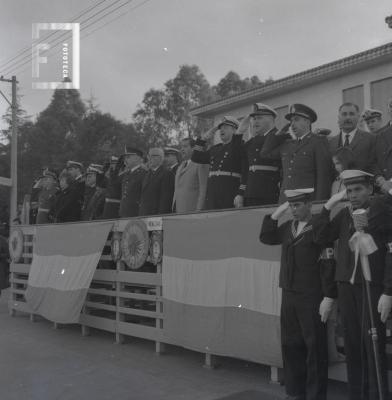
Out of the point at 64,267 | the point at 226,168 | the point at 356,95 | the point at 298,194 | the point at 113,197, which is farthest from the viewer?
the point at 356,95

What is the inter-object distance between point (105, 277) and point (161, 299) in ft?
4.55

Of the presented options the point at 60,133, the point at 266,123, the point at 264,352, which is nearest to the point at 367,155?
the point at 266,123

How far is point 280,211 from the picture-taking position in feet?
16.1

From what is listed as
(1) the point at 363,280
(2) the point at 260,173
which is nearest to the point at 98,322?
(2) the point at 260,173

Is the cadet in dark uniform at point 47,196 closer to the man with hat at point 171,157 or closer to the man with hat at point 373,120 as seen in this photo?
the man with hat at point 171,157

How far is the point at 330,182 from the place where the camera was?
17.8 ft

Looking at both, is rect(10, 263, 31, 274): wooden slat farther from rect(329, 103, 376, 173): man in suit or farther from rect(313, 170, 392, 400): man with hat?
rect(313, 170, 392, 400): man with hat

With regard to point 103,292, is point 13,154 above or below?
above

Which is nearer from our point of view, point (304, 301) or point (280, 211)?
point (304, 301)

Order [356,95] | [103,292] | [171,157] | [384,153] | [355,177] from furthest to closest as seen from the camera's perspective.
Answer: [356,95], [171,157], [103,292], [384,153], [355,177]

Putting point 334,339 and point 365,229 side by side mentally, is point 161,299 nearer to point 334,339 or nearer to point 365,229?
point 334,339

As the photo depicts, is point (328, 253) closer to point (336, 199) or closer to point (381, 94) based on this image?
point (336, 199)

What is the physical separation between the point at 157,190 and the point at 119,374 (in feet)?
8.96

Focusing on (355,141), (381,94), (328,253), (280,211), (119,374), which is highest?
(381,94)
